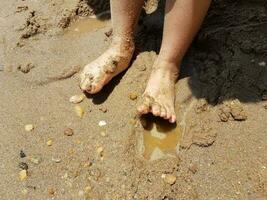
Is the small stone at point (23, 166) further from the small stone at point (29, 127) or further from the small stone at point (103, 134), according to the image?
the small stone at point (103, 134)

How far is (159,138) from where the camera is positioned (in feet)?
6.14

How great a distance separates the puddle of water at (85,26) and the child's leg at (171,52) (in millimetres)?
533

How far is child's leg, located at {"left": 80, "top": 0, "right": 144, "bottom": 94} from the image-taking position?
1.99m

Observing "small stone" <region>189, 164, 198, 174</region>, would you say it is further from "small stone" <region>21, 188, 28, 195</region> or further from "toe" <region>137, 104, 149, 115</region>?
"small stone" <region>21, 188, 28, 195</region>

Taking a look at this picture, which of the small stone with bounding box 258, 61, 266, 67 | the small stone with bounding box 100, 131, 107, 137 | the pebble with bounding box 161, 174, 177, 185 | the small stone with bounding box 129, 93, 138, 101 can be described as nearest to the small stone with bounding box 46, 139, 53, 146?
the small stone with bounding box 100, 131, 107, 137

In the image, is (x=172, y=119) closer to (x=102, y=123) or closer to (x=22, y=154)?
(x=102, y=123)

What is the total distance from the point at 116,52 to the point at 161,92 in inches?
11.4

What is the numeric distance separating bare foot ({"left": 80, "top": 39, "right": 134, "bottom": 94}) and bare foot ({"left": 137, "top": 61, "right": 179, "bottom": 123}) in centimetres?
16

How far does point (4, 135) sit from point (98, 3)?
0.92 m

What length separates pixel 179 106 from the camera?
6.42ft

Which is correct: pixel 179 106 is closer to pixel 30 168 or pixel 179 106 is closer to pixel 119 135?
pixel 119 135

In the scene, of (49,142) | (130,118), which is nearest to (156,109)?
(130,118)

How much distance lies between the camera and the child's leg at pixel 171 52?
1810 mm

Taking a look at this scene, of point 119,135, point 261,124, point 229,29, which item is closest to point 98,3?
point 229,29
